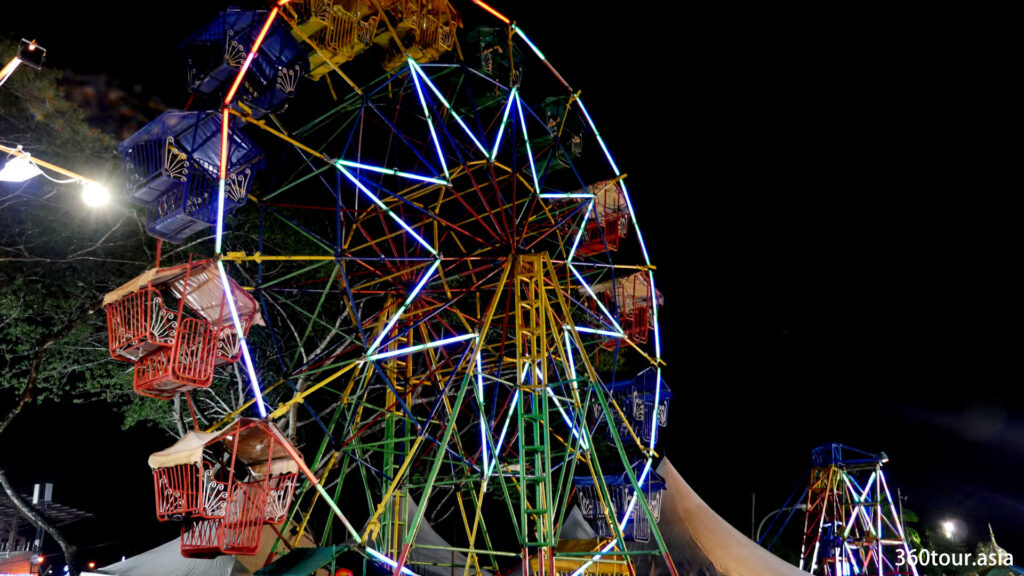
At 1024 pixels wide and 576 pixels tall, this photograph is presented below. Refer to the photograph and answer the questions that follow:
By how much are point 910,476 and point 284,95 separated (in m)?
42.1

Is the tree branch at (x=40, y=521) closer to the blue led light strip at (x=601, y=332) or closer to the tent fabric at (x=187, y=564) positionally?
the tent fabric at (x=187, y=564)

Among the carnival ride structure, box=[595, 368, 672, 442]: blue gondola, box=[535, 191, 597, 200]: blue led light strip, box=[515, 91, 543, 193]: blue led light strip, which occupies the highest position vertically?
box=[515, 91, 543, 193]: blue led light strip

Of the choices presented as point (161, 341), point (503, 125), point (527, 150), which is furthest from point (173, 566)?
point (503, 125)

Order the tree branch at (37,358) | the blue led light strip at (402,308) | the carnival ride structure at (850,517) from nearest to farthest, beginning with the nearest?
the blue led light strip at (402,308) < the tree branch at (37,358) < the carnival ride structure at (850,517)

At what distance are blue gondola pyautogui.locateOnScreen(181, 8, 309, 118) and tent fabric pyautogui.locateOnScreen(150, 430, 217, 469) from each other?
4169 mm

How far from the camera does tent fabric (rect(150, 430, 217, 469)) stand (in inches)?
338

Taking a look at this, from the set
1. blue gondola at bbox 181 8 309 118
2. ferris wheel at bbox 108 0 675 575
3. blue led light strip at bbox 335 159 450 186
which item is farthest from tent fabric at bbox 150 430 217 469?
blue gondola at bbox 181 8 309 118

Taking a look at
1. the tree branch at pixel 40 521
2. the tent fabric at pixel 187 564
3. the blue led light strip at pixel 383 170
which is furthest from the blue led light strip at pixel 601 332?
the tree branch at pixel 40 521

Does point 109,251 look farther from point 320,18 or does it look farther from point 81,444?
point 81,444

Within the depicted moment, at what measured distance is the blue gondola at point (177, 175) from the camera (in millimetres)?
9578

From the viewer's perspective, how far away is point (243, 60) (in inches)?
415

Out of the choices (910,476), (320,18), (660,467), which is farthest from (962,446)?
(320,18)

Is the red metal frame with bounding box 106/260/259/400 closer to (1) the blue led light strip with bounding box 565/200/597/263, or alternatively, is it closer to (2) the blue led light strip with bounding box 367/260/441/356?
(2) the blue led light strip with bounding box 367/260/441/356

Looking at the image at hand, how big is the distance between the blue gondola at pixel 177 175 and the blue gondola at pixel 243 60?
657 mm
